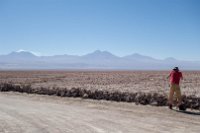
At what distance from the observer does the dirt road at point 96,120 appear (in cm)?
1419

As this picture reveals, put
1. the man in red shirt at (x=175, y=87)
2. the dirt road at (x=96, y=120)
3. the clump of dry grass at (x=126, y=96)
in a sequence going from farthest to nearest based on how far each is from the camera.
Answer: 1. the clump of dry grass at (x=126, y=96)
2. the man in red shirt at (x=175, y=87)
3. the dirt road at (x=96, y=120)

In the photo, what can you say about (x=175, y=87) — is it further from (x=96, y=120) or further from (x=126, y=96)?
(x=96, y=120)

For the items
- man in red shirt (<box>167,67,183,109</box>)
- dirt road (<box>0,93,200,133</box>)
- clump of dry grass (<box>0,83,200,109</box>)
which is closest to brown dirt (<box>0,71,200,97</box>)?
clump of dry grass (<box>0,83,200,109</box>)

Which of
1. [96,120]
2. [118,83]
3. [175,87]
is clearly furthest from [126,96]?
[118,83]

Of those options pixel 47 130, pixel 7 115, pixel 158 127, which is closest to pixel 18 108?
pixel 7 115

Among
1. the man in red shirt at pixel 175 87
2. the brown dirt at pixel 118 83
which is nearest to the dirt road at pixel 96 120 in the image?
the man in red shirt at pixel 175 87

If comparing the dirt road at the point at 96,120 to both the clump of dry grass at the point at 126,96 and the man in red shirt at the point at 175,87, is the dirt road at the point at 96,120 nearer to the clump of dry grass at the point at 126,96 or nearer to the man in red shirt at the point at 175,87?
the man in red shirt at the point at 175,87

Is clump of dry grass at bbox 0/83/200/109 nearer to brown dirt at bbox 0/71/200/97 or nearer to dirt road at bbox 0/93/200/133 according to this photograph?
dirt road at bbox 0/93/200/133

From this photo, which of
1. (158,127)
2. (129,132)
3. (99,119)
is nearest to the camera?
(129,132)

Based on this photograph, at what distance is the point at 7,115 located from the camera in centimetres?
1816

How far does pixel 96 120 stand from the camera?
53.3 feet

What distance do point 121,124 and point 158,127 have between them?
4.44 feet

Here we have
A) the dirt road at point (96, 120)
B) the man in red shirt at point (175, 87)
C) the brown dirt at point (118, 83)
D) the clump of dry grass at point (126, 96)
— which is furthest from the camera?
the brown dirt at point (118, 83)

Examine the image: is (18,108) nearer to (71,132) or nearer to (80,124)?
(80,124)
